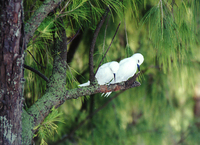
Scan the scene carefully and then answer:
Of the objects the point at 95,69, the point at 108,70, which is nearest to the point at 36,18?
the point at 108,70

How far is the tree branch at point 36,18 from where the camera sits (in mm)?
585

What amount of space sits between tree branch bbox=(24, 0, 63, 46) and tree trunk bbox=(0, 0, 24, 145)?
3 centimetres

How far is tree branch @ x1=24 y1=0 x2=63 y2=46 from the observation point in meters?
0.58

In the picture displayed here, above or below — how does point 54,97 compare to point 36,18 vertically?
below

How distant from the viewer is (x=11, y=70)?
0.54 meters

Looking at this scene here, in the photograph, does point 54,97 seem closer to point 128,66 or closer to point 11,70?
point 11,70

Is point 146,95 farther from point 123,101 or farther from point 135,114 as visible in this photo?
point 135,114

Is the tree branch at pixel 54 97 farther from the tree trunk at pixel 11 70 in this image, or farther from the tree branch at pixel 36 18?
the tree branch at pixel 36 18

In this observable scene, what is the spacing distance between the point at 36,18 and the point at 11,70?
161mm

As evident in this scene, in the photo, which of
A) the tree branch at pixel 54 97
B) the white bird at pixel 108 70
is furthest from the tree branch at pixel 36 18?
the white bird at pixel 108 70

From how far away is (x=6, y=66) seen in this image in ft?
1.76

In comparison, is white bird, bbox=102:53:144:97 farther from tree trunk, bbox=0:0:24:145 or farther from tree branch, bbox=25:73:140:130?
tree trunk, bbox=0:0:24:145

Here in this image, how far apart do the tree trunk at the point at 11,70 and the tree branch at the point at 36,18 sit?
33 millimetres

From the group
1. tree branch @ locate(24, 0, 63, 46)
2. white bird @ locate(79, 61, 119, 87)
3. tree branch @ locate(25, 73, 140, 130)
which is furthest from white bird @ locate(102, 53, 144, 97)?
tree branch @ locate(24, 0, 63, 46)
